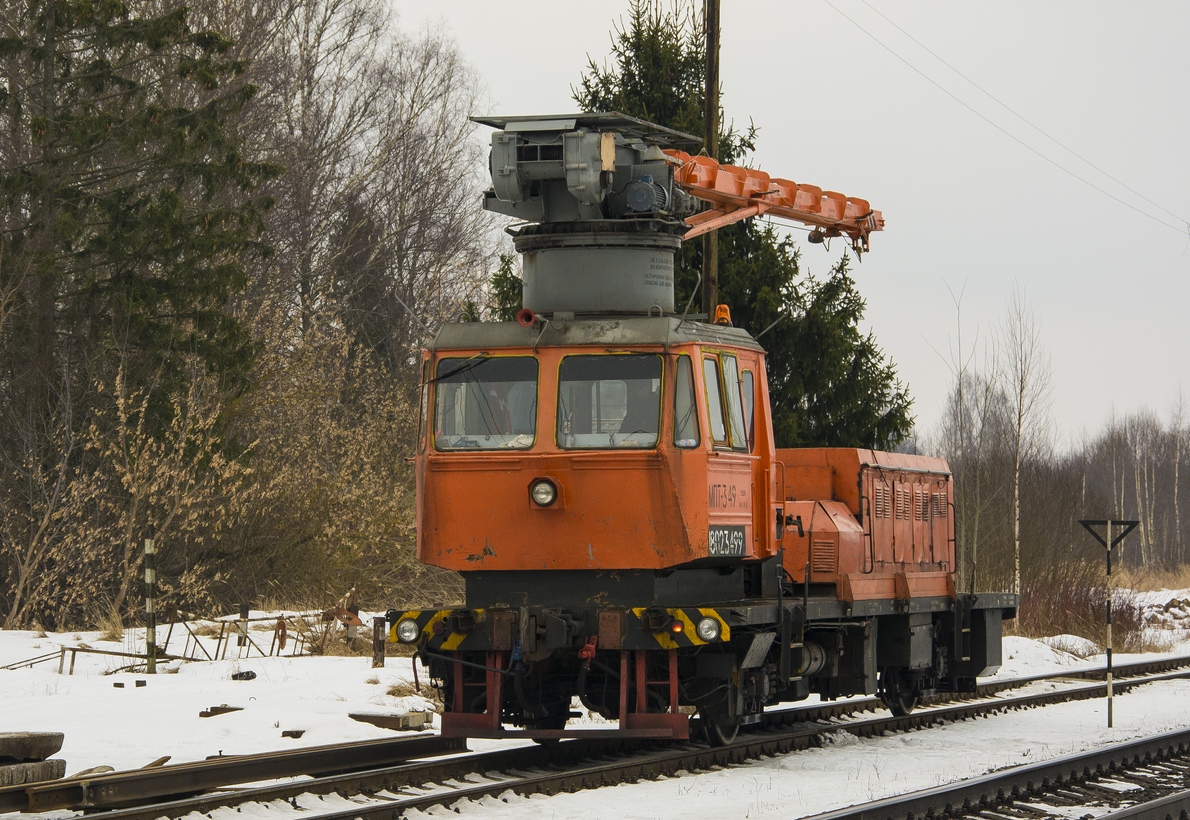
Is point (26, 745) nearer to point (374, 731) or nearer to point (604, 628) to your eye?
point (604, 628)

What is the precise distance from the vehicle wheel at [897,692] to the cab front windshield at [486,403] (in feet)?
20.1

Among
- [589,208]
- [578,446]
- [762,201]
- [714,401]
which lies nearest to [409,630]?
[578,446]

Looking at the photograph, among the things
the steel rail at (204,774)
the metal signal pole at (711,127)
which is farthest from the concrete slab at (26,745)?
the metal signal pole at (711,127)

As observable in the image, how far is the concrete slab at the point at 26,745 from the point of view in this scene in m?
8.91

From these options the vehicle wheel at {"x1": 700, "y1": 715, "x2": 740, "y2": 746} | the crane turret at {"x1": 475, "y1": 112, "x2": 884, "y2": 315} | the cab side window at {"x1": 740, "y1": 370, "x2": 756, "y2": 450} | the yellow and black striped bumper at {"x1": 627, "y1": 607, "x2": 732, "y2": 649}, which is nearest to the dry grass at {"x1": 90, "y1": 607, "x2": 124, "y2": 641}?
the crane turret at {"x1": 475, "y1": 112, "x2": 884, "y2": 315}

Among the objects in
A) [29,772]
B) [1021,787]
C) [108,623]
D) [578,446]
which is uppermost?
[578,446]

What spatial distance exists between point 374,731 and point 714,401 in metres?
4.39

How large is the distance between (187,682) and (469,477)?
6338 millimetres

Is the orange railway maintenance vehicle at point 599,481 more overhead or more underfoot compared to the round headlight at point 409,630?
more overhead

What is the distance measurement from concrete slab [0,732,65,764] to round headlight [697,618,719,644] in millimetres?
4423

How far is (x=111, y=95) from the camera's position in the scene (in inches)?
899

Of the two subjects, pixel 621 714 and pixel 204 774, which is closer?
pixel 204 774

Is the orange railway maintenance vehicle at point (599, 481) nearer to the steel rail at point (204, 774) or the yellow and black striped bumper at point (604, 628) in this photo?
the yellow and black striped bumper at point (604, 628)

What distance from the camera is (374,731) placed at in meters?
12.8
